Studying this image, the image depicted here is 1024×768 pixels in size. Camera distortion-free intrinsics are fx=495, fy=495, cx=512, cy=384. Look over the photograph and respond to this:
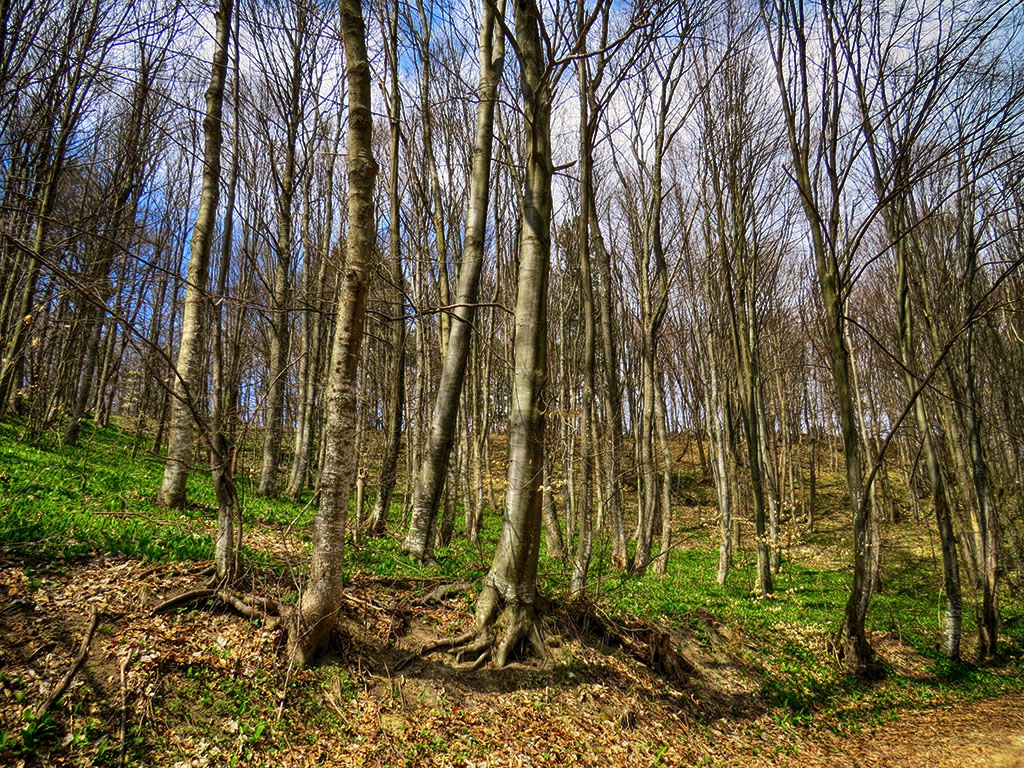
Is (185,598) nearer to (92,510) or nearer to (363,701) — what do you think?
(363,701)

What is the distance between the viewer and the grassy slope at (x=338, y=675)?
3338mm

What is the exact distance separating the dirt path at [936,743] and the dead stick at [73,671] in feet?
22.0

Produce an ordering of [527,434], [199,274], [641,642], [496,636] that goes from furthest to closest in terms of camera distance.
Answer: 1. [199,274]
2. [641,642]
3. [527,434]
4. [496,636]

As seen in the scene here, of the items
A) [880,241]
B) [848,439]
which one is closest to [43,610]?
[848,439]

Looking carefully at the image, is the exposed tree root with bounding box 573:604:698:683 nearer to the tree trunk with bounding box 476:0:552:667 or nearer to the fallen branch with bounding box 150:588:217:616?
the tree trunk with bounding box 476:0:552:667

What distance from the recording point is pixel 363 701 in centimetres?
411

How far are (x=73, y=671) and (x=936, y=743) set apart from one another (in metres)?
8.87

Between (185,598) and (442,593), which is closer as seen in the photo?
(185,598)

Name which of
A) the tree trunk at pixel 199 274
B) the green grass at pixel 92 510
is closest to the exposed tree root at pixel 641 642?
the green grass at pixel 92 510

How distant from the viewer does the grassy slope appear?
334cm

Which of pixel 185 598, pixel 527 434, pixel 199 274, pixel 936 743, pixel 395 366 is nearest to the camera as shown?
pixel 185 598

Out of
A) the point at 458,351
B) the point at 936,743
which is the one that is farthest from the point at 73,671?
the point at 936,743

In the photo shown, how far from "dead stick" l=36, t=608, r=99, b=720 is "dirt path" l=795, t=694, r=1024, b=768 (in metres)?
6.69

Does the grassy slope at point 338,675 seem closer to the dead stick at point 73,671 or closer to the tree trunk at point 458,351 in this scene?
the dead stick at point 73,671
